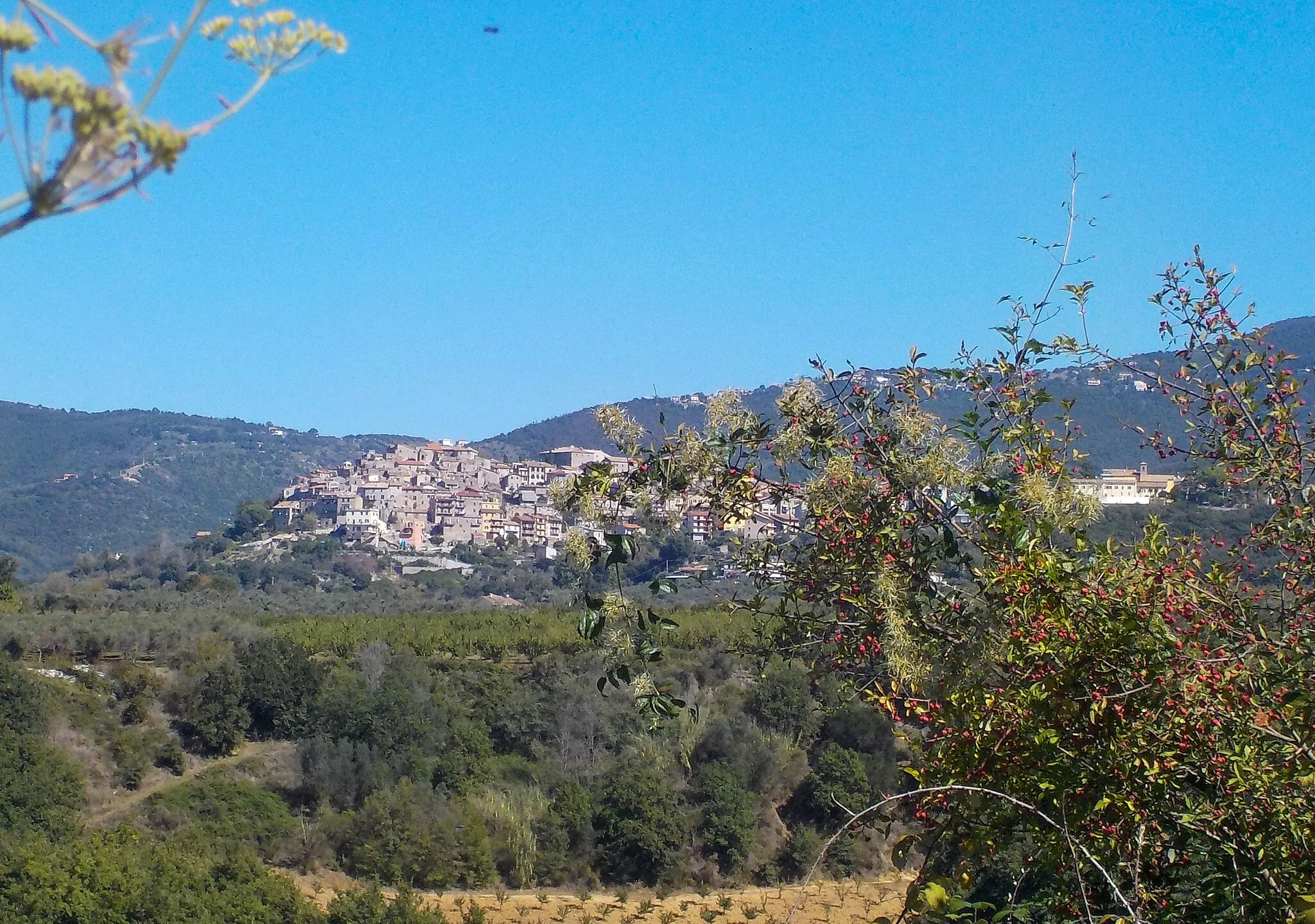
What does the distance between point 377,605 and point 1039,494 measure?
138 feet

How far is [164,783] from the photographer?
2117cm

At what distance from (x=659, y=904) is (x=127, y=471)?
279 feet

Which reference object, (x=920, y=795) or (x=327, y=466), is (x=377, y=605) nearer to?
(x=920, y=795)

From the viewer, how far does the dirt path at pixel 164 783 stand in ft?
62.5

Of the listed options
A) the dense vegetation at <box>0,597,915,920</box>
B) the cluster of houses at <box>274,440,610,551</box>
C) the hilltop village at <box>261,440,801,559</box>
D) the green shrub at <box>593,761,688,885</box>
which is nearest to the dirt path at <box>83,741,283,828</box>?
the dense vegetation at <box>0,597,915,920</box>

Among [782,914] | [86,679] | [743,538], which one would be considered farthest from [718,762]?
[743,538]

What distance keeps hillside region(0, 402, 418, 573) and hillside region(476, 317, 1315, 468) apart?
64.3 ft

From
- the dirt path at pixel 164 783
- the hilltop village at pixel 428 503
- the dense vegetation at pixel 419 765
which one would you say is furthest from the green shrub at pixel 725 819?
the hilltop village at pixel 428 503

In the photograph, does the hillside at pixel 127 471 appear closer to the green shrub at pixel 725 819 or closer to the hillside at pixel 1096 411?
the hillside at pixel 1096 411

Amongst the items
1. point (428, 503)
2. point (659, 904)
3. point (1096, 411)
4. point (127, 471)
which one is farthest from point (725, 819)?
point (127, 471)

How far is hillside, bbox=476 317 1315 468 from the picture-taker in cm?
442

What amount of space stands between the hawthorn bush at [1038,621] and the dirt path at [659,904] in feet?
44.0

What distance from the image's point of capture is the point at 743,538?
11.7ft

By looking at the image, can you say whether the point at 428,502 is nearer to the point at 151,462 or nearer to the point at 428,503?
the point at 428,503
